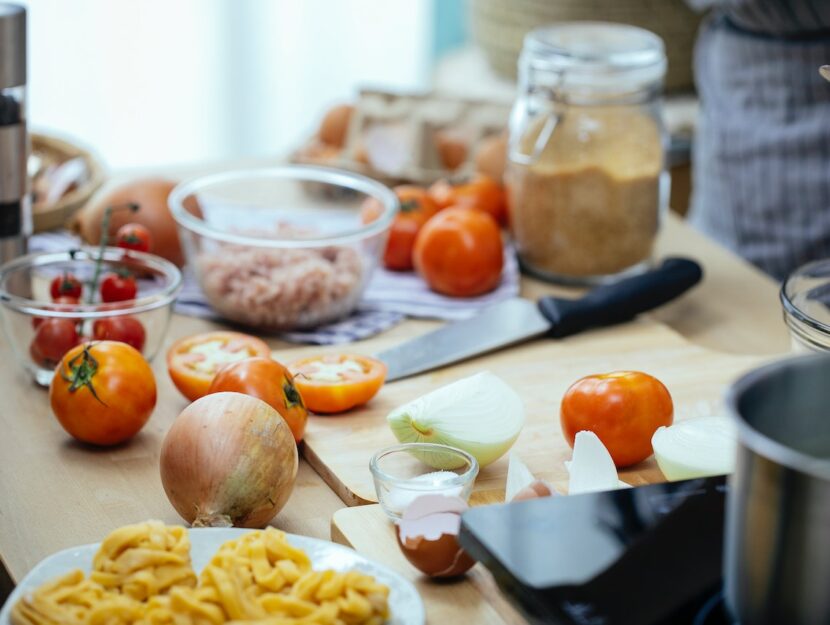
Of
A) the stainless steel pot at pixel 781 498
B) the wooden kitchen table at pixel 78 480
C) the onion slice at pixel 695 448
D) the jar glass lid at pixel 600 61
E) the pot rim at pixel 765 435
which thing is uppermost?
the jar glass lid at pixel 600 61

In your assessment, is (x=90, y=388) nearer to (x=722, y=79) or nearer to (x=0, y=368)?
(x=0, y=368)

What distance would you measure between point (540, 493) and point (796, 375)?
11.5 inches

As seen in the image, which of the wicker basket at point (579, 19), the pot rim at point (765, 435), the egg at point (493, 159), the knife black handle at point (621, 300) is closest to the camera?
the pot rim at point (765, 435)

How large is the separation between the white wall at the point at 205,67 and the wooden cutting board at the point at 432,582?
2061 mm

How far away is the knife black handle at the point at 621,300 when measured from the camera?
56.9 inches

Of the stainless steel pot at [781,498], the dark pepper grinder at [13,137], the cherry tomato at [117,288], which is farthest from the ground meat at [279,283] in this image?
the stainless steel pot at [781,498]

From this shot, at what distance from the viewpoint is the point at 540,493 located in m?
0.92

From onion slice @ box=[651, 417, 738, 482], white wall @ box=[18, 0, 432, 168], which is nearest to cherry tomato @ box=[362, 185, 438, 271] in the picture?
onion slice @ box=[651, 417, 738, 482]

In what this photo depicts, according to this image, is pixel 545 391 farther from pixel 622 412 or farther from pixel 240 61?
pixel 240 61

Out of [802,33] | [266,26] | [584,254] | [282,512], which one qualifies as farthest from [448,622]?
[266,26]

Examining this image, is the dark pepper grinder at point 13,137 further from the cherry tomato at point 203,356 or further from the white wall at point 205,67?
the white wall at point 205,67

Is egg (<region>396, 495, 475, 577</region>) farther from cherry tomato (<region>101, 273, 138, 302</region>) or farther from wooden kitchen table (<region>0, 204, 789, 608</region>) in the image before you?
cherry tomato (<region>101, 273, 138, 302</region>)

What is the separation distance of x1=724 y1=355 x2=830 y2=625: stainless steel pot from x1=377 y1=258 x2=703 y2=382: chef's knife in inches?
26.8

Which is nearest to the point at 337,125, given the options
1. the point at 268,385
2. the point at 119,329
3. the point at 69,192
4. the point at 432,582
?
the point at 69,192
